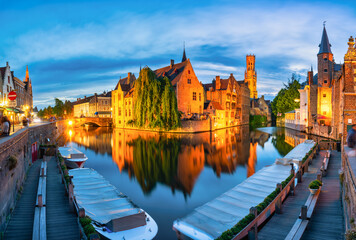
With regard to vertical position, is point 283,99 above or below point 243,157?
above

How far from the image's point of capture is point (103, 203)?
10.3m

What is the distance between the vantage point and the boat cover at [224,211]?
319 inches

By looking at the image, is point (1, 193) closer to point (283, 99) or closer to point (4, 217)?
point (4, 217)

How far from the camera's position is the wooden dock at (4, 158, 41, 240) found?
8.52 m

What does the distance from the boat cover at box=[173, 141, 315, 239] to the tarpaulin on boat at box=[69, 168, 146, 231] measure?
5.50ft

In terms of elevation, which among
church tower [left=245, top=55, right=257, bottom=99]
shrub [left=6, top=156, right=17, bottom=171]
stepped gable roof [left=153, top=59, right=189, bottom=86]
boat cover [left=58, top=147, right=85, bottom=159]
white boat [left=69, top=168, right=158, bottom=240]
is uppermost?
church tower [left=245, top=55, right=257, bottom=99]

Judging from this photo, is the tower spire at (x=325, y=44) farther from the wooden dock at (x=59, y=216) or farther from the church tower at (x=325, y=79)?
the wooden dock at (x=59, y=216)

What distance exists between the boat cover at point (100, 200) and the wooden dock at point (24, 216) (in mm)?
1879

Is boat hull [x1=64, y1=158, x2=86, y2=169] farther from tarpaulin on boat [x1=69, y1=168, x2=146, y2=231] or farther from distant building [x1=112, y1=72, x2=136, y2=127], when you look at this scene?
distant building [x1=112, y1=72, x2=136, y2=127]

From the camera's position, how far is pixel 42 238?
25.1 feet

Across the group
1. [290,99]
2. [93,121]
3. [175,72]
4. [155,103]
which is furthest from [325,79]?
[93,121]

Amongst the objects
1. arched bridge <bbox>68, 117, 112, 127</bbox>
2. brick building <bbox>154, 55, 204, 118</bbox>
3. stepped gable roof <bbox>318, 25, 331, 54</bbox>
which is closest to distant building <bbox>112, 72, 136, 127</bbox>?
arched bridge <bbox>68, 117, 112, 127</bbox>

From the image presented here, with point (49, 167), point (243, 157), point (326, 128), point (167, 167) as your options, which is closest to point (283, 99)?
point (326, 128)

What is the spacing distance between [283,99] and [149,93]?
128 feet
